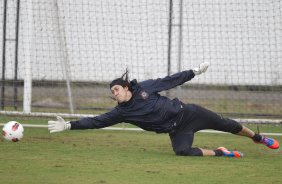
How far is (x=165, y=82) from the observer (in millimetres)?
9523

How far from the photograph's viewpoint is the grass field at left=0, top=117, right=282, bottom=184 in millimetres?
7219

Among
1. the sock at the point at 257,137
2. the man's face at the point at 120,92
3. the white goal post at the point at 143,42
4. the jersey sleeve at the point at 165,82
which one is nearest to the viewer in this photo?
the man's face at the point at 120,92

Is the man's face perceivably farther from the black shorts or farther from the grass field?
the black shorts

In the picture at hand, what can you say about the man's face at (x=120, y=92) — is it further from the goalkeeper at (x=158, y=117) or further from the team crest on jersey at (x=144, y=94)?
the team crest on jersey at (x=144, y=94)

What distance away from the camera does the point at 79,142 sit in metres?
10.6

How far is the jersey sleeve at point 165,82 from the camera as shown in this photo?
942 centimetres

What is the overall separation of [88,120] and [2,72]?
670 centimetres

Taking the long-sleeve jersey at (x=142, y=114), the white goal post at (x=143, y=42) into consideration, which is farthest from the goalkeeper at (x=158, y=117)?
the white goal post at (x=143, y=42)

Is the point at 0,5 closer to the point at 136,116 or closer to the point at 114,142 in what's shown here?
the point at 114,142

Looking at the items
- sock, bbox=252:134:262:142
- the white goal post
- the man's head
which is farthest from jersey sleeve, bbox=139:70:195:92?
the white goal post

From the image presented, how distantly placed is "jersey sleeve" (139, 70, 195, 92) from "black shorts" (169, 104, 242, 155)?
1.31ft

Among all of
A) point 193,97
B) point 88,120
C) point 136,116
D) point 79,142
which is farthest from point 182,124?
point 193,97

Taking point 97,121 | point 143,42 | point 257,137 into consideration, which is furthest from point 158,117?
point 143,42

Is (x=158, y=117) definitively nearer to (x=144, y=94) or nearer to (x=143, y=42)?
(x=144, y=94)
